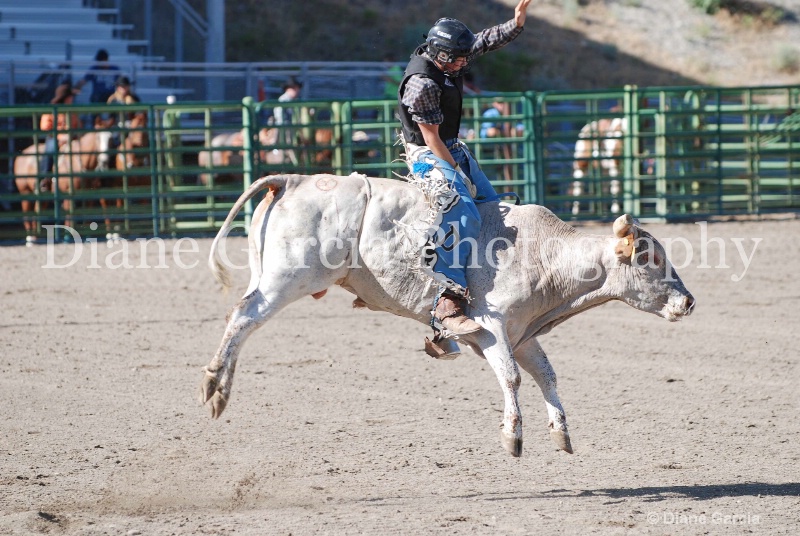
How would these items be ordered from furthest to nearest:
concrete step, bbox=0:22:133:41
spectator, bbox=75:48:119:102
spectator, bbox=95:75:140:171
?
concrete step, bbox=0:22:133:41, spectator, bbox=75:48:119:102, spectator, bbox=95:75:140:171

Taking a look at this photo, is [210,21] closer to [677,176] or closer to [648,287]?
[677,176]

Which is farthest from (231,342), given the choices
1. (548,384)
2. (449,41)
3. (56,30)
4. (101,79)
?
(56,30)

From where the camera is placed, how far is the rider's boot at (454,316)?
524cm

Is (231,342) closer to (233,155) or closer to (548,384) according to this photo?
(548,384)

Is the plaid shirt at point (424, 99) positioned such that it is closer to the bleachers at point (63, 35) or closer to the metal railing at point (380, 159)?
the metal railing at point (380, 159)

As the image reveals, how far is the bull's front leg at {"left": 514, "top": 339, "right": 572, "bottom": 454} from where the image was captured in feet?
17.5

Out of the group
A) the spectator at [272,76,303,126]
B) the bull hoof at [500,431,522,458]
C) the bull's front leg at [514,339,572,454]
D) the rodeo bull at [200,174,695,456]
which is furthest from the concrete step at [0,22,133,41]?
the bull hoof at [500,431,522,458]

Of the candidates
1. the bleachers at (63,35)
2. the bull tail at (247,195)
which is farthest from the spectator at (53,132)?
the bull tail at (247,195)

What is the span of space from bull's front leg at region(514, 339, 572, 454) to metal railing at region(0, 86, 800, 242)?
9.41m

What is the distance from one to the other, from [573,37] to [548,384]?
29729 mm

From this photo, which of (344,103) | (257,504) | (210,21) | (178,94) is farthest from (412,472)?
(210,21)

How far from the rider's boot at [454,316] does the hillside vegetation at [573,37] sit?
2458 cm

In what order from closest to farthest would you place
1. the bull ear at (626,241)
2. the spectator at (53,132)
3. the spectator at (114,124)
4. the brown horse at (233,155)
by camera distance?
the bull ear at (626,241), the spectator at (53,132), the spectator at (114,124), the brown horse at (233,155)

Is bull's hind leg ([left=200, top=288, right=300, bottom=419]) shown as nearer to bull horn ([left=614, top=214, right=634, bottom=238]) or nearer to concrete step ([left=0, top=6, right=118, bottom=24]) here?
bull horn ([left=614, top=214, right=634, bottom=238])
